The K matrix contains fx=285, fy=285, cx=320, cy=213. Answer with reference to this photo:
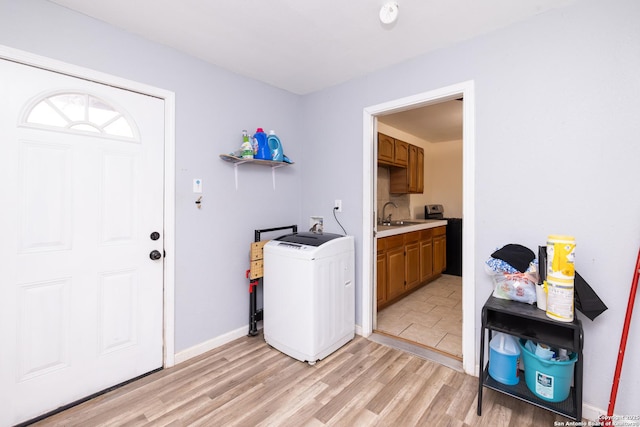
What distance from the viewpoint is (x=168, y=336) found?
216 cm

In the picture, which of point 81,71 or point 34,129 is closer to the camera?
point 34,129

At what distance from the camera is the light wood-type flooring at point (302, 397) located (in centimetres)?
164

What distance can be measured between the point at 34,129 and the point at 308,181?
2.08 m

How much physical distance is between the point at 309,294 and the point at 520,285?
136 centimetres

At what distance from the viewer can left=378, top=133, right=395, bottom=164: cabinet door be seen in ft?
12.2

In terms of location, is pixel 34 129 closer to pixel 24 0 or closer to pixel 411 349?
pixel 24 0

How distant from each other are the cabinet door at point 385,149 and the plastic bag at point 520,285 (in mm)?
2304

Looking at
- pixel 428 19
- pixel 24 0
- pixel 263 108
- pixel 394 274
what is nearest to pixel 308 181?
pixel 263 108

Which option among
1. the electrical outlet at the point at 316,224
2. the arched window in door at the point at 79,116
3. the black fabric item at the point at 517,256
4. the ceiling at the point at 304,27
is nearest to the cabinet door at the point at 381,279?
the electrical outlet at the point at 316,224

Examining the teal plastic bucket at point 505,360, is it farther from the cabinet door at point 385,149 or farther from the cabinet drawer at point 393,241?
the cabinet door at point 385,149

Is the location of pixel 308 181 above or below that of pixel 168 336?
above

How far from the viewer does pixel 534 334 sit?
1.54 metres

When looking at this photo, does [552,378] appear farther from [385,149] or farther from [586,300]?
[385,149]

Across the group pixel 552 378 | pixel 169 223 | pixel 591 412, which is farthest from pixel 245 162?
pixel 591 412
